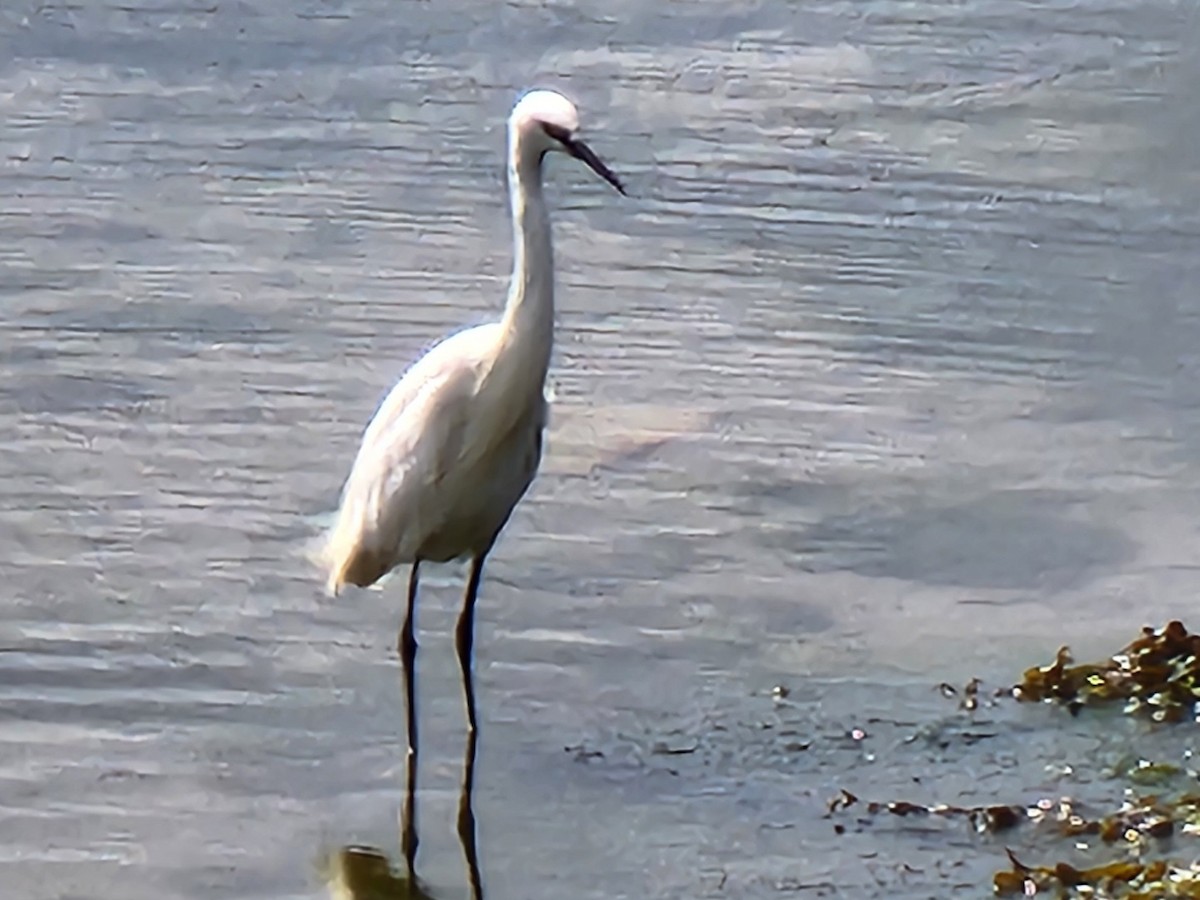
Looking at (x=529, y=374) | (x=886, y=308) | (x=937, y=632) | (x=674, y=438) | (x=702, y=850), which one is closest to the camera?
(x=702, y=850)

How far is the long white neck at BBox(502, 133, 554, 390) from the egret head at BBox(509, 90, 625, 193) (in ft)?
0.06

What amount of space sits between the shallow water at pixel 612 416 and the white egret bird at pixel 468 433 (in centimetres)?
34

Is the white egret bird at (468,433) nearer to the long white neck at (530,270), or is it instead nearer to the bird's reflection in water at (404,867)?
the long white neck at (530,270)

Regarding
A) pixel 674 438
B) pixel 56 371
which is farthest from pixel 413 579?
pixel 56 371

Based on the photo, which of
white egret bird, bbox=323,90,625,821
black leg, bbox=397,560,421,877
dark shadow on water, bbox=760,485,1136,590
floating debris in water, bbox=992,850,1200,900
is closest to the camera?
floating debris in water, bbox=992,850,1200,900

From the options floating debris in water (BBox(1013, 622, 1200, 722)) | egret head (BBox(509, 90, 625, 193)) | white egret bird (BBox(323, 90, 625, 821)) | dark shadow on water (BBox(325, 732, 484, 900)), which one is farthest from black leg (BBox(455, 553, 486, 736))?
floating debris in water (BBox(1013, 622, 1200, 722))

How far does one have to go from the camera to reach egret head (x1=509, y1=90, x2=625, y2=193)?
5.49 m

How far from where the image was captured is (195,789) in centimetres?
543

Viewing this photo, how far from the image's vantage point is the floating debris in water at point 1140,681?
227 inches

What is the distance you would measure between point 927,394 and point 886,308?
67 cm

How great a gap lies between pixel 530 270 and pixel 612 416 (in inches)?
70.6

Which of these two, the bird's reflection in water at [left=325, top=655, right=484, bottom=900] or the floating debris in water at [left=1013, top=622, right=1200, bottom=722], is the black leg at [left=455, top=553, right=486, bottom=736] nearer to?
the bird's reflection in water at [left=325, top=655, right=484, bottom=900]

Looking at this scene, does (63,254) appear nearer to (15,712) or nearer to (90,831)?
(15,712)

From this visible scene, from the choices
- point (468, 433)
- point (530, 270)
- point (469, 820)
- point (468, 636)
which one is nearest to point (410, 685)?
point (468, 636)
